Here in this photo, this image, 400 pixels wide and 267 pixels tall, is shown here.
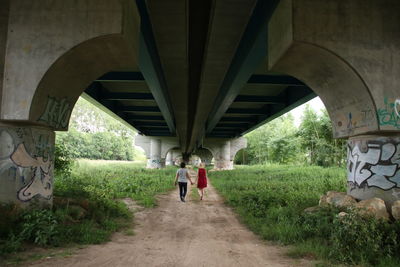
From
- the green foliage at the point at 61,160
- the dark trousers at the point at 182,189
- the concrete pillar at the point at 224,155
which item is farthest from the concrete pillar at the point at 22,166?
the concrete pillar at the point at 224,155

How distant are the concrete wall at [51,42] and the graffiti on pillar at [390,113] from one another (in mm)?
5095

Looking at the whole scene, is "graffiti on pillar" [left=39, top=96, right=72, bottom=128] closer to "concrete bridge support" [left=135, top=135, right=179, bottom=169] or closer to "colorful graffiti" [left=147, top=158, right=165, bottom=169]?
"concrete bridge support" [left=135, top=135, right=179, bottom=169]

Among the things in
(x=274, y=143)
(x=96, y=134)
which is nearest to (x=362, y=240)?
(x=274, y=143)

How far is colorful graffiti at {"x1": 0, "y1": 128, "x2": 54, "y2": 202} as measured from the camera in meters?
6.01

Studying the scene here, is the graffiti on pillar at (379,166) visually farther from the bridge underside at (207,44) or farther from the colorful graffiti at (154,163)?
the colorful graffiti at (154,163)

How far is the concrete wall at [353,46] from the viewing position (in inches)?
236

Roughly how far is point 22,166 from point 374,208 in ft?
22.6

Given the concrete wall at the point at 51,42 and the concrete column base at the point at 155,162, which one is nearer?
the concrete wall at the point at 51,42

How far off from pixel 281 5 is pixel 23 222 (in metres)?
6.36

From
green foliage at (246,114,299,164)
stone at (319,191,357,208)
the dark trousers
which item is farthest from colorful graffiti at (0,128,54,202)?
green foliage at (246,114,299,164)

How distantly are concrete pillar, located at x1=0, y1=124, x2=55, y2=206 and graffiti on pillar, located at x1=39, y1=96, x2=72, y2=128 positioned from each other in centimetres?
29

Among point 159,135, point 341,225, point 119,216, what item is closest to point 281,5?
point 341,225

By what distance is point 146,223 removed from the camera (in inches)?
307

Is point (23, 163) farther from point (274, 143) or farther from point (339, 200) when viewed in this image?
point (274, 143)
